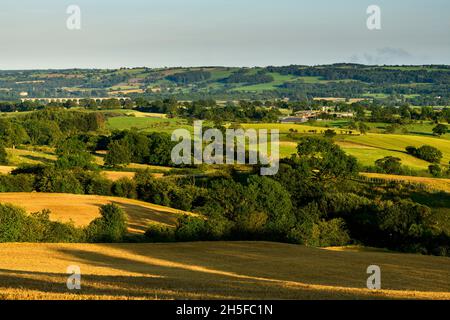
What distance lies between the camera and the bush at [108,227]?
41.9 metres

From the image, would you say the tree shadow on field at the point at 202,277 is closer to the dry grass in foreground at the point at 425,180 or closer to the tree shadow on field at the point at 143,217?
the tree shadow on field at the point at 143,217

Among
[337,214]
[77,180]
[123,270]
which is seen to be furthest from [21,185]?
[123,270]

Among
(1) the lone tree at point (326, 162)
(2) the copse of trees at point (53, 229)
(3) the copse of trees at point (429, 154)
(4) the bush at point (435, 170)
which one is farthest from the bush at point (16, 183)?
(3) the copse of trees at point (429, 154)

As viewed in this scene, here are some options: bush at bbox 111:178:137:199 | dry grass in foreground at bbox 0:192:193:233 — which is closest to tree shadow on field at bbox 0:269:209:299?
dry grass in foreground at bbox 0:192:193:233

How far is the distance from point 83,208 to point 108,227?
9.85 metres

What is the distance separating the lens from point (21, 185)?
60.8 m

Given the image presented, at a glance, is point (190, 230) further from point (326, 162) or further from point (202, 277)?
point (326, 162)

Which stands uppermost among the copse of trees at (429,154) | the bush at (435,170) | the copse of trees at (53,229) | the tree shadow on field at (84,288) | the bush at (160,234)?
the tree shadow on field at (84,288)

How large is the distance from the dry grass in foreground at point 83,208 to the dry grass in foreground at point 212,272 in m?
10.4

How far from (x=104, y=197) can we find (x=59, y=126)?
81520 mm

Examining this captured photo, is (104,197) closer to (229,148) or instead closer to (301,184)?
(301,184)

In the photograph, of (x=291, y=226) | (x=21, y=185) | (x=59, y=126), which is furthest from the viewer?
(x=59, y=126)

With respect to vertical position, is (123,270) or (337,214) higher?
(123,270)

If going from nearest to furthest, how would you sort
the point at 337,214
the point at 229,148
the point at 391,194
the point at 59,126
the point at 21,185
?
the point at 337,214
the point at 21,185
the point at 391,194
the point at 229,148
the point at 59,126
